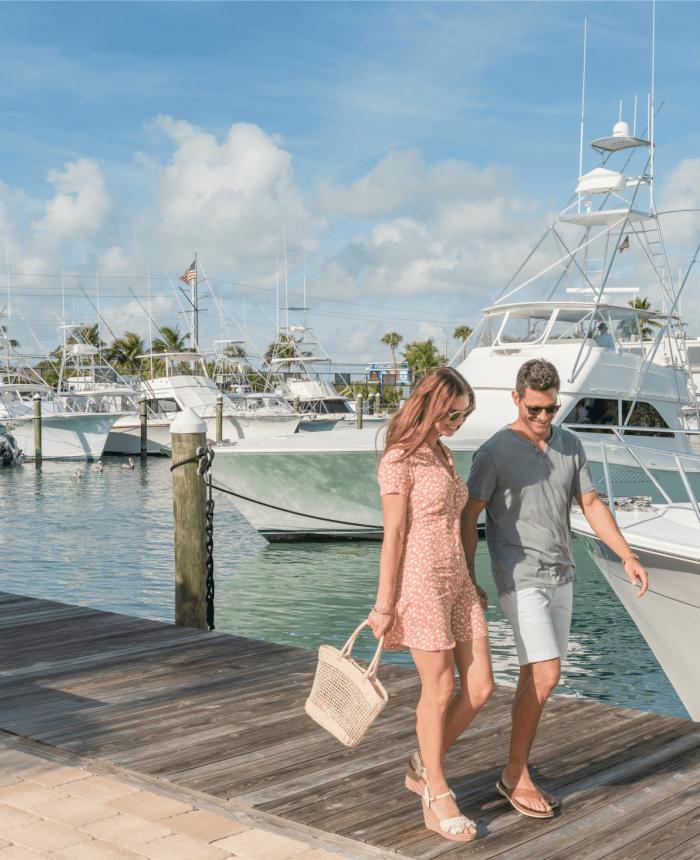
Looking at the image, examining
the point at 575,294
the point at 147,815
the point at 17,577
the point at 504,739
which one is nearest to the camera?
the point at 147,815

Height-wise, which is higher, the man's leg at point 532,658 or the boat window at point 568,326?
the boat window at point 568,326

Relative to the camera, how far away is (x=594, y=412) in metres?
16.0

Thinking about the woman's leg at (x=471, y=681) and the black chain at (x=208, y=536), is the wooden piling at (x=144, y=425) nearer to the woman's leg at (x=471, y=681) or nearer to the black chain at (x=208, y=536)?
the black chain at (x=208, y=536)

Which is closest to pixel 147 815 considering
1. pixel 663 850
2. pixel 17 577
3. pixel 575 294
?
pixel 663 850

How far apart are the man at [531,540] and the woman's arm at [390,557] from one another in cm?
31

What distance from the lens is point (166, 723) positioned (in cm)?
498

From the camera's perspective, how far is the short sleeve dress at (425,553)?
3.49 metres

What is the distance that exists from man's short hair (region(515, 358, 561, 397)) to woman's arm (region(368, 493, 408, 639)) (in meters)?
0.65

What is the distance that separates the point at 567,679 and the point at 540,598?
608 cm

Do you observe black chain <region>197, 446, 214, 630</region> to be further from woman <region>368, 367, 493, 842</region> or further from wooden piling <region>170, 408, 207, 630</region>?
A: woman <region>368, 367, 493, 842</region>

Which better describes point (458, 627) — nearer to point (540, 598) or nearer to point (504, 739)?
point (540, 598)

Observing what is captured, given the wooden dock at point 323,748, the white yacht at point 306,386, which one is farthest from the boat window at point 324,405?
the wooden dock at point 323,748

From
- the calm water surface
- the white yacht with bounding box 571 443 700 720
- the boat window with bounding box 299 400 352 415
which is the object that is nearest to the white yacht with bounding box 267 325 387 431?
the boat window with bounding box 299 400 352 415

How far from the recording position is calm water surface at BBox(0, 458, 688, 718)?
9758 millimetres
